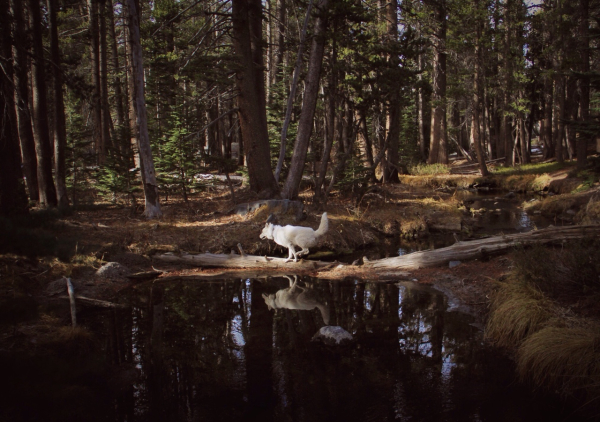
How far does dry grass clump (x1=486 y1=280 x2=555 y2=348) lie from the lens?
22.1ft

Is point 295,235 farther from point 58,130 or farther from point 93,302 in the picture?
point 58,130

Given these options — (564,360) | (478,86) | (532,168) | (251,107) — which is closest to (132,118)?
(251,107)

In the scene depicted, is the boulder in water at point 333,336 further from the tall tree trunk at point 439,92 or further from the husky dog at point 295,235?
the tall tree trunk at point 439,92

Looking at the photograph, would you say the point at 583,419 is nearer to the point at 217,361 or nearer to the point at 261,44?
the point at 217,361

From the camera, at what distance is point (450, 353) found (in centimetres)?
683

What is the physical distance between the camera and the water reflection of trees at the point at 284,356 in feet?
17.9

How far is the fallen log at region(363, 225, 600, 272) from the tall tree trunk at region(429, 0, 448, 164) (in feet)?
53.6

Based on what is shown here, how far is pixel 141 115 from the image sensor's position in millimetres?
13672

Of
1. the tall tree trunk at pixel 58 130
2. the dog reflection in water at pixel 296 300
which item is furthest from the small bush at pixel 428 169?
the tall tree trunk at pixel 58 130

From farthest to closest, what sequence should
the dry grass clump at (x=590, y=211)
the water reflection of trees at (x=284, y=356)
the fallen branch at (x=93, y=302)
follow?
the dry grass clump at (x=590, y=211)
the fallen branch at (x=93, y=302)
the water reflection of trees at (x=284, y=356)

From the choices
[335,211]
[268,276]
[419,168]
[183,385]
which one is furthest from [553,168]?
[183,385]

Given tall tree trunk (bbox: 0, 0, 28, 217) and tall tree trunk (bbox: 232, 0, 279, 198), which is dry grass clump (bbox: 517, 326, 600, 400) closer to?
tall tree trunk (bbox: 0, 0, 28, 217)

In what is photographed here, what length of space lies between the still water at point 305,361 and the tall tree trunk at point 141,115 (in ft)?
16.6

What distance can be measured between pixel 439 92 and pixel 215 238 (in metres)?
20.8
